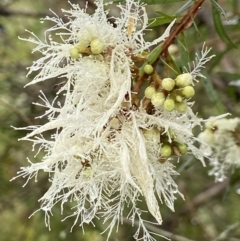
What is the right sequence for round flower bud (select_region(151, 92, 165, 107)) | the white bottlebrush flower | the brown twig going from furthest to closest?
the white bottlebrush flower → the brown twig → round flower bud (select_region(151, 92, 165, 107))

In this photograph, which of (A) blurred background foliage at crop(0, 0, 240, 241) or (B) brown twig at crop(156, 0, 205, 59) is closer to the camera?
(B) brown twig at crop(156, 0, 205, 59)

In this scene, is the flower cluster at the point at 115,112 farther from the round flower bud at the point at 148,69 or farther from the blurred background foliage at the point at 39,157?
the blurred background foliage at the point at 39,157

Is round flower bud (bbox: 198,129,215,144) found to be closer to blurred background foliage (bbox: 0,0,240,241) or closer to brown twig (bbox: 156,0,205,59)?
blurred background foliage (bbox: 0,0,240,241)

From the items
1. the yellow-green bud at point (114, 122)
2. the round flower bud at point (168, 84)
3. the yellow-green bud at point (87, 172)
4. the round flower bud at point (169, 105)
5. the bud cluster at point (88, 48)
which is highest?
the bud cluster at point (88, 48)

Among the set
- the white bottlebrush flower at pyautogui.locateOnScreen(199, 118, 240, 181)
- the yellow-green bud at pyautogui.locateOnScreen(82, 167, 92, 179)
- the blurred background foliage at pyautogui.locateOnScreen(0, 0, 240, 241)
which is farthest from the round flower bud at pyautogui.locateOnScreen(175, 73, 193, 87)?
the blurred background foliage at pyautogui.locateOnScreen(0, 0, 240, 241)

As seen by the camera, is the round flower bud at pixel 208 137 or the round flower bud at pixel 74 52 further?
the round flower bud at pixel 208 137

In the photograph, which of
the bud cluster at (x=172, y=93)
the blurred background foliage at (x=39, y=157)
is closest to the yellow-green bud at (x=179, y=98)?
the bud cluster at (x=172, y=93)
